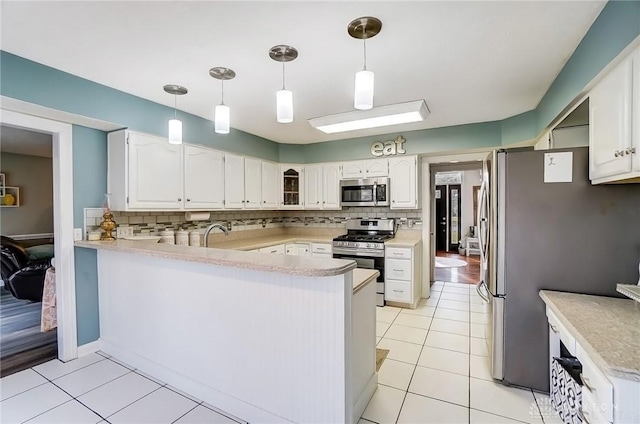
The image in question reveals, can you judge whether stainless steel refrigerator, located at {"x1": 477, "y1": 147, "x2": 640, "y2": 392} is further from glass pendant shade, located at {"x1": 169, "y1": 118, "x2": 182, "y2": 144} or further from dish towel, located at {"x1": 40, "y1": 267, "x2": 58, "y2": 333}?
dish towel, located at {"x1": 40, "y1": 267, "x2": 58, "y2": 333}

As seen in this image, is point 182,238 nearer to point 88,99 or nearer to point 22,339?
point 88,99

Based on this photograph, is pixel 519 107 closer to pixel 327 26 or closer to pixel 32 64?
pixel 327 26

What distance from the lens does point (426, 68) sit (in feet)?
7.57

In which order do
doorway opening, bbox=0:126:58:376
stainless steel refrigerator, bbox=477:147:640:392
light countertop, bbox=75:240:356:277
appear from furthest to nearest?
doorway opening, bbox=0:126:58:376, stainless steel refrigerator, bbox=477:147:640:392, light countertop, bbox=75:240:356:277

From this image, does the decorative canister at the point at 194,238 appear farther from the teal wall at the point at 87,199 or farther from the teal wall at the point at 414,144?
the teal wall at the point at 414,144

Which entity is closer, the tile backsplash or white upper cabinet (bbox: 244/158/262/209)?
the tile backsplash

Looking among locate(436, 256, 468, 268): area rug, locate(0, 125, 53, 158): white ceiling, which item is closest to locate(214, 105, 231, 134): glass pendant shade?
locate(0, 125, 53, 158): white ceiling

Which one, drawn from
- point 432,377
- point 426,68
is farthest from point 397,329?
point 426,68

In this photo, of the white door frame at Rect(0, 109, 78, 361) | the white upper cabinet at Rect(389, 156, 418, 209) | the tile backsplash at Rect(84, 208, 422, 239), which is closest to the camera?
the white door frame at Rect(0, 109, 78, 361)

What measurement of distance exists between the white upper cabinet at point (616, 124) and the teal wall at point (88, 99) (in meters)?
3.20

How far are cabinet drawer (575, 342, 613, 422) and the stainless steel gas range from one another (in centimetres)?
266

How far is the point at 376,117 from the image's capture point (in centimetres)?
308

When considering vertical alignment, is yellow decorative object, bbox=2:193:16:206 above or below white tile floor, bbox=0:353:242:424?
above

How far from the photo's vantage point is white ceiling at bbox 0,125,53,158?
169 inches
